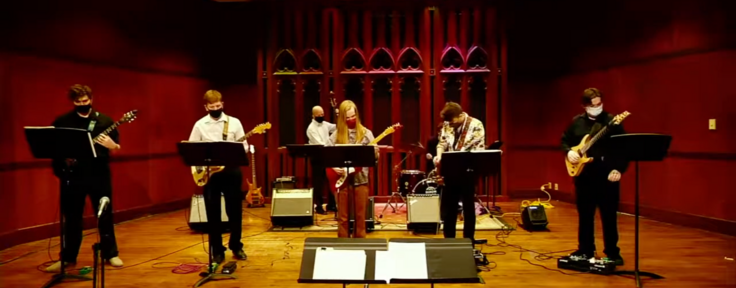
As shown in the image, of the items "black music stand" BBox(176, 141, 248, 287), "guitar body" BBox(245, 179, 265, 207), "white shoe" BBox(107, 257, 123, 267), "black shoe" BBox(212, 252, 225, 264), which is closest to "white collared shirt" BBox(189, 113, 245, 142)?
"black music stand" BBox(176, 141, 248, 287)

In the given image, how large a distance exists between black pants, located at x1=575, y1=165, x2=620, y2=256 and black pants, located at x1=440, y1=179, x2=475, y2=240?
3.39 feet

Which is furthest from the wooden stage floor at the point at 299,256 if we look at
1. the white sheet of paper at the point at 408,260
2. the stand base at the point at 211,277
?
the white sheet of paper at the point at 408,260

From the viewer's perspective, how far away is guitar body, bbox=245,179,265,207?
882 centimetres

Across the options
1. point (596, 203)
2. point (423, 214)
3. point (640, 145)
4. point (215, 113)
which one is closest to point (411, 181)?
point (423, 214)

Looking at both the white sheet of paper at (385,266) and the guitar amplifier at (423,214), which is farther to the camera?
the guitar amplifier at (423,214)

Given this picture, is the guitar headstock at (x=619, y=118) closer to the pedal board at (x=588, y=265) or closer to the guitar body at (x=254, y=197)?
the pedal board at (x=588, y=265)

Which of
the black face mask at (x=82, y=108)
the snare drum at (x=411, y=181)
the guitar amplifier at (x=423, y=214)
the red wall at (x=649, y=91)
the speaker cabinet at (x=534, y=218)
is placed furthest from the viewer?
the snare drum at (x=411, y=181)

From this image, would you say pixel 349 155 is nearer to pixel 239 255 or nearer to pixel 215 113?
pixel 215 113

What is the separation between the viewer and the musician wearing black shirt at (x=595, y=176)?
461 centimetres

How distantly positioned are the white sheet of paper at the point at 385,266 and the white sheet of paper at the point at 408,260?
14 millimetres

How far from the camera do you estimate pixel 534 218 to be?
21.9ft

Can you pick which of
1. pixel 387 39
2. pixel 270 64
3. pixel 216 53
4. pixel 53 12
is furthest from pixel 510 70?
pixel 53 12

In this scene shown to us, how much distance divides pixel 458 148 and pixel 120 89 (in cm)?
519

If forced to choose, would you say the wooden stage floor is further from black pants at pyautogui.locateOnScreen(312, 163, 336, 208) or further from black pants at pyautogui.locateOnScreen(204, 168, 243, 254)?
black pants at pyautogui.locateOnScreen(312, 163, 336, 208)
